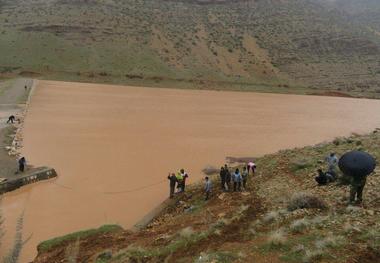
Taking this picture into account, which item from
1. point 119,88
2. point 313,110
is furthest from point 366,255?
point 119,88

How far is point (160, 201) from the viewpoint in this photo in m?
20.2

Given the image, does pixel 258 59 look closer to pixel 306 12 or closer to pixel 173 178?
pixel 306 12

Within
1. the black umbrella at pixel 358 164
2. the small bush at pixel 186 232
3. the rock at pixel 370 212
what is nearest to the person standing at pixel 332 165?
the black umbrella at pixel 358 164

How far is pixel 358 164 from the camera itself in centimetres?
1166

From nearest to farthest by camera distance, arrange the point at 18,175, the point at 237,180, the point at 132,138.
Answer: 1. the point at 237,180
2. the point at 18,175
3. the point at 132,138

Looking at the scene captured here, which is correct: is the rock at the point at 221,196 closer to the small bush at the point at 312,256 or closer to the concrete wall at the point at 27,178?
the small bush at the point at 312,256

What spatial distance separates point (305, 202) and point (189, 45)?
7814 centimetres

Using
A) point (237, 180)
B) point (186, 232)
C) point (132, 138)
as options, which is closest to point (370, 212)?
point (186, 232)

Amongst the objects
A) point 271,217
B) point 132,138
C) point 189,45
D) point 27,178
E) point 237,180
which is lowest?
point 27,178

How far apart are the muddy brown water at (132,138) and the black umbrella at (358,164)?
29.3 ft

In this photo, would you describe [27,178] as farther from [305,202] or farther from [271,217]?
[305,202]

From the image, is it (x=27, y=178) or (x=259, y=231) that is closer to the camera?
(x=259, y=231)

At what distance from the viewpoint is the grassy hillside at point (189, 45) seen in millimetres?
75250

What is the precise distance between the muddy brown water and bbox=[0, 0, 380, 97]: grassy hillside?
9990 millimetres
